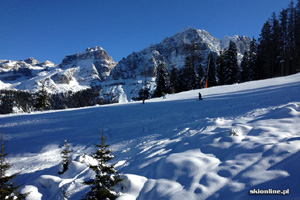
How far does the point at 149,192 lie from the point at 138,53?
205631 millimetres

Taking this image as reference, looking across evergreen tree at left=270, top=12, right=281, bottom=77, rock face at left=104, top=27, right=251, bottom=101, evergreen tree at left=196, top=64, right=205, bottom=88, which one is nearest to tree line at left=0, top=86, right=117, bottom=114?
rock face at left=104, top=27, right=251, bottom=101

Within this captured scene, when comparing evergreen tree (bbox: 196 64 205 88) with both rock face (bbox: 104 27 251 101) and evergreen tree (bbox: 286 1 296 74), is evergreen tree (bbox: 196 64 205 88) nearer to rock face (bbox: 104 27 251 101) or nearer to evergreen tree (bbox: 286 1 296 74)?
evergreen tree (bbox: 286 1 296 74)

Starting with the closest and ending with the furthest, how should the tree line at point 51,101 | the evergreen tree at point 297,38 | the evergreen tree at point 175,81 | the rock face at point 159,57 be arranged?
the evergreen tree at point 297,38, the evergreen tree at point 175,81, the tree line at point 51,101, the rock face at point 159,57

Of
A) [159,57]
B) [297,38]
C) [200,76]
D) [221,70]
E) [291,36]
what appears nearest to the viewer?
[297,38]

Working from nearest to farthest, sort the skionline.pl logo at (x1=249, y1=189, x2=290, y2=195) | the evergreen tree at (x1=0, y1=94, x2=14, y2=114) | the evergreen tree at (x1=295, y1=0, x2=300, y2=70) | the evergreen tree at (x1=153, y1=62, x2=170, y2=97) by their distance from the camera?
the skionline.pl logo at (x1=249, y1=189, x2=290, y2=195)
the evergreen tree at (x1=295, y1=0, x2=300, y2=70)
the evergreen tree at (x1=153, y1=62, x2=170, y2=97)
the evergreen tree at (x1=0, y1=94, x2=14, y2=114)

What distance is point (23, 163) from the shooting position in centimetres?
793

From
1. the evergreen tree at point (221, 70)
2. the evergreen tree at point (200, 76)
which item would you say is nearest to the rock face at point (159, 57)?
the evergreen tree at point (200, 76)

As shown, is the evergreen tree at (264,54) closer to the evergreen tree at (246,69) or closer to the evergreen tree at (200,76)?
the evergreen tree at (246,69)

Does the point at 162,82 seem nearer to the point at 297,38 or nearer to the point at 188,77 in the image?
the point at 188,77

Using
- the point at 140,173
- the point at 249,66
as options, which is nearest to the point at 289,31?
the point at 249,66

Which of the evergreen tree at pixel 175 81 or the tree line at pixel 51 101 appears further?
the tree line at pixel 51 101

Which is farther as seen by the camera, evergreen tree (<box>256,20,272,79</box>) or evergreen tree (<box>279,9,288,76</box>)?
evergreen tree (<box>256,20,272,79</box>)

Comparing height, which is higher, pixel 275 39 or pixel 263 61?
pixel 275 39

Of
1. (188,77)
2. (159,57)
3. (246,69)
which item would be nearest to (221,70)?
(246,69)
